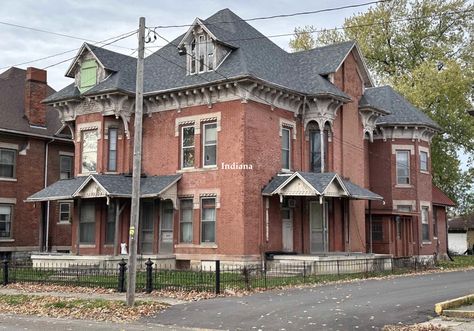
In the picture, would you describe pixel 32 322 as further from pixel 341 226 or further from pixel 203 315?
pixel 341 226

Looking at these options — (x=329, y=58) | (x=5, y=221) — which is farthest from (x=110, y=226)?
(x=329, y=58)

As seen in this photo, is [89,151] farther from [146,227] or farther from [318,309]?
[318,309]

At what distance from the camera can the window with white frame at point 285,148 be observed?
91.6 ft

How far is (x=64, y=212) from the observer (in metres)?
37.6

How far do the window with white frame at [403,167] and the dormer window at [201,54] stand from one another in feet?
45.9

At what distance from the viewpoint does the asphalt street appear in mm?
13484

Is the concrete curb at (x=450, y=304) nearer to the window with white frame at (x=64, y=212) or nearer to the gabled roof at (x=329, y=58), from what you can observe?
the gabled roof at (x=329, y=58)

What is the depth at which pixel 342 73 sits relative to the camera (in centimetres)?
3052

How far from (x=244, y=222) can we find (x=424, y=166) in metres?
15.8

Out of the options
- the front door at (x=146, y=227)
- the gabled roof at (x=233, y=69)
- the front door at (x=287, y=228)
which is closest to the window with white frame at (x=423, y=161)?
the gabled roof at (x=233, y=69)

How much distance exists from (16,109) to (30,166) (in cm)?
362

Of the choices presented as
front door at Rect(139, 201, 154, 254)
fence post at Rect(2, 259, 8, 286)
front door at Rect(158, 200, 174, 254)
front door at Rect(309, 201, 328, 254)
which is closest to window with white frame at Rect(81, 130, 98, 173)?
front door at Rect(139, 201, 154, 254)

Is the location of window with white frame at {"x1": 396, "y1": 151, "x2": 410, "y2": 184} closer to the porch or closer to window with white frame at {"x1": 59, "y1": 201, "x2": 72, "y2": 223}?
the porch

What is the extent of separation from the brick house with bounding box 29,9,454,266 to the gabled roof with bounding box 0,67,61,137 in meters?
6.13
